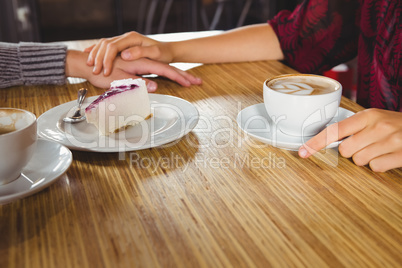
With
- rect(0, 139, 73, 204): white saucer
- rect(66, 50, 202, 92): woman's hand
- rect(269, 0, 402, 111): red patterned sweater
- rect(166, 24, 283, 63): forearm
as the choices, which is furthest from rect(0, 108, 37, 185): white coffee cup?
rect(269, 0, 402, 111): red patterned sweater

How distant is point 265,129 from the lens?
0.80 m

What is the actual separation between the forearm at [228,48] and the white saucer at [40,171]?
2.12ft

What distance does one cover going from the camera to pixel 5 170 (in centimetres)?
60

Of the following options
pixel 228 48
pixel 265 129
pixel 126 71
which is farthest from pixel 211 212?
pixel 228 48

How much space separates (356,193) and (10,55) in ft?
3.04

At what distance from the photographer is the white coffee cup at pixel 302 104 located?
75cm

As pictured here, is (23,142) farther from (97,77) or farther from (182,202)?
(97,77)

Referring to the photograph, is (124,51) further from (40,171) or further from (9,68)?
(40,171)

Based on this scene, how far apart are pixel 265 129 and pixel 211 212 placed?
0.85ft

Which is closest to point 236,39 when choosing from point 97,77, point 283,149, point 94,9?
point 97,77

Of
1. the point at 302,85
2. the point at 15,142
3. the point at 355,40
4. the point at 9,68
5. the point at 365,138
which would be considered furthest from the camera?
the point at 355,40

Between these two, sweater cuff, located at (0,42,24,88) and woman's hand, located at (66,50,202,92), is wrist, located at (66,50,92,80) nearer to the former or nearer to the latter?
woman's hand, located at (66,50,202,92)

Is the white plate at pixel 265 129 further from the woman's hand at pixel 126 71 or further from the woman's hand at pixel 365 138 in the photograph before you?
the woman's hand at pixel 126 71

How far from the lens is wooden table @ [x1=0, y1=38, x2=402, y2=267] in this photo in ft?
1.69
